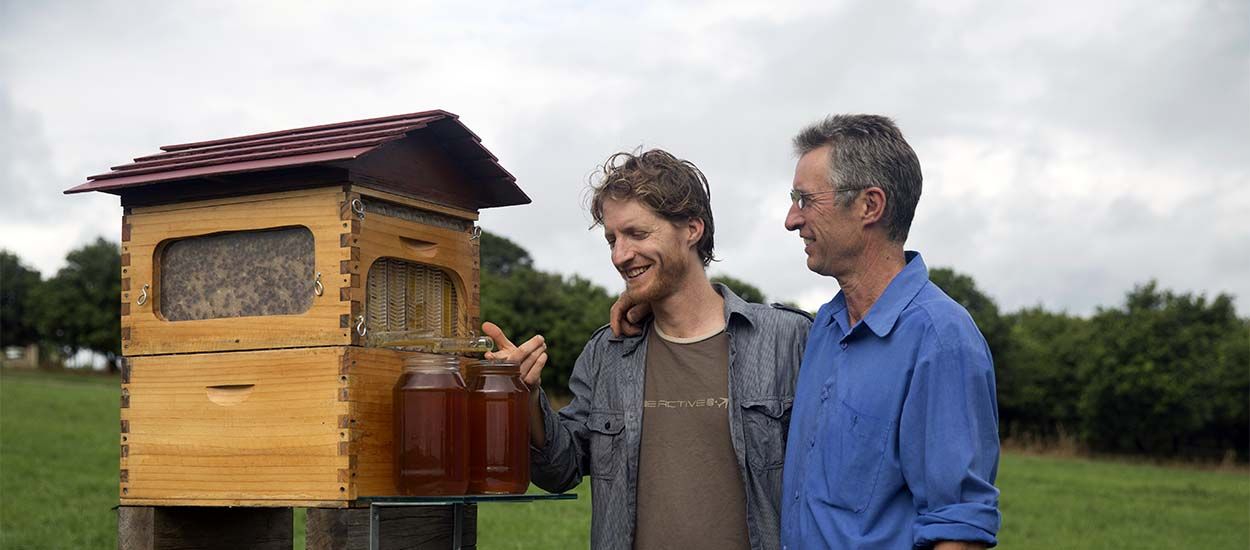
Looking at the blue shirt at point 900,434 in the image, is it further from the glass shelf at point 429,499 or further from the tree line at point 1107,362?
the tree line at point 1107,362

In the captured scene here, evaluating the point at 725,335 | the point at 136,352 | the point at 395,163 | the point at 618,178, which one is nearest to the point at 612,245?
the point at 618,178

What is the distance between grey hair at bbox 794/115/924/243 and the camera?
4504 mm

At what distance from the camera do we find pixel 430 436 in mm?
5004

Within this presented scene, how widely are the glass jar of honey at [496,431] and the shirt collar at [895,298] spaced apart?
4.72ft

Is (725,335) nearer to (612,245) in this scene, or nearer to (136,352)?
(612,245)

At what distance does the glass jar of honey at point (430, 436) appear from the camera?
16.4 feet

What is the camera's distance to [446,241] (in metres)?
5.75

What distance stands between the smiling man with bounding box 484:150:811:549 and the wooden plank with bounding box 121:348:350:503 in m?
0.80

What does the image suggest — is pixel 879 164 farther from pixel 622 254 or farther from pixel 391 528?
pixel 391 528

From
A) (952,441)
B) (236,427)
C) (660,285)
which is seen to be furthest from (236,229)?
(952,441)

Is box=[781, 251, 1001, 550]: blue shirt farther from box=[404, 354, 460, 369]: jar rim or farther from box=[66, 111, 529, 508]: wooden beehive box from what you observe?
box=[66, 111, 529, 508]: wooden beehive box

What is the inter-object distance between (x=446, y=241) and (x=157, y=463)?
5.18ft

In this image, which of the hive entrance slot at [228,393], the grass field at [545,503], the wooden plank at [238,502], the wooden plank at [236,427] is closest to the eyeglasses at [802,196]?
the wooden plank at [236,427]

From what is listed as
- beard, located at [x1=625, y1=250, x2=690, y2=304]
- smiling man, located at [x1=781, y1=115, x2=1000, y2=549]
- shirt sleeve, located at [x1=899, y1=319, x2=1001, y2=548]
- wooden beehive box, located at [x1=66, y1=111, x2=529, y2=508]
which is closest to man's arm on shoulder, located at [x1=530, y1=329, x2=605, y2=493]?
beard, located at [x1=625, y1=250, x2=690, y2=304]
